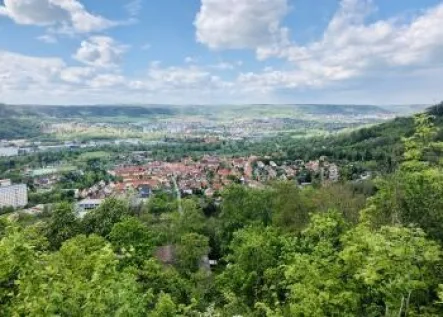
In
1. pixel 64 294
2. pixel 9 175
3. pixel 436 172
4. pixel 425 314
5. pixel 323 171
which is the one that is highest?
pixel 436 172

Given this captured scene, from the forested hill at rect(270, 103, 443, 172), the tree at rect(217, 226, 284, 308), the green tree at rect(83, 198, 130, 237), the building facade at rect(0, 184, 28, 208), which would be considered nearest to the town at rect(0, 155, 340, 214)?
the building facade at rect(0, 184, 28, 208)

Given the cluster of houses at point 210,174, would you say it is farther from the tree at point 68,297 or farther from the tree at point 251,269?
the tree at point 68,297

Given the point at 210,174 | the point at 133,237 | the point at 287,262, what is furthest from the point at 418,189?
the point at 210,174

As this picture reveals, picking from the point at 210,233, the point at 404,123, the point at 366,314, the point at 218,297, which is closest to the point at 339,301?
the point at 366,314

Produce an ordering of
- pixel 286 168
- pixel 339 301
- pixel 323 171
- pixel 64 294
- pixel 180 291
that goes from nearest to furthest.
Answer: pixel 64 294 < pixel 339 301 < pixel 180 291 < pixel 323 171 < pixel 286 168

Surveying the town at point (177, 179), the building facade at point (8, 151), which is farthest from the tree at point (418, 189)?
the building facade at point (8, 151)

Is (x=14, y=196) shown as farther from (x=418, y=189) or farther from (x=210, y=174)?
(x=418, y=189)

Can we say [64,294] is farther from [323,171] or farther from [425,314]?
[323,171]
